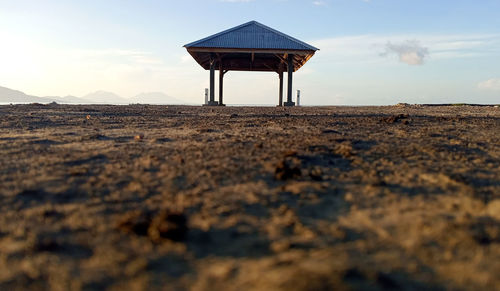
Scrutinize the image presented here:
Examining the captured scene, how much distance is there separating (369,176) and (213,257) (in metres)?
1.92

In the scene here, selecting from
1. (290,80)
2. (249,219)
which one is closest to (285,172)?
(249,219)

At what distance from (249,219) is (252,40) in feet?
51.0

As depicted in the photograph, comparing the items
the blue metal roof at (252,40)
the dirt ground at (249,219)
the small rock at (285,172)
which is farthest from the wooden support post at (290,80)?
the small rock at (285,172)

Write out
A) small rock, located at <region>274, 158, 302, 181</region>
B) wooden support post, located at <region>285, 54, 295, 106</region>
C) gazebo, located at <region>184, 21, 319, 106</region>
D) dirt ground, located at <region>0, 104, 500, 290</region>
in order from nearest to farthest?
1. dirt ground, located at <region>0, 104, 500, 290</region>
2. small rock, located at <region>274, 158, 302, 181</region>
3. gazebo, located at <region>184, 21, 319, 106</region>
4. wooden support post, located at <region>285, 54, 295, 106</region>

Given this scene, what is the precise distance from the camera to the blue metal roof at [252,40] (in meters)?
16.3

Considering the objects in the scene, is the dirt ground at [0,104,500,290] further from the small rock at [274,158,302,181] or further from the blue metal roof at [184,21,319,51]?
the blue metal roof at [184,21,319,51]

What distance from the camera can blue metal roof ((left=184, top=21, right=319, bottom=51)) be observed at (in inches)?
642

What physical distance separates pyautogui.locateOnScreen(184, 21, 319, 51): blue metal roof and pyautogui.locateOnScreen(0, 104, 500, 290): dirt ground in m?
13.1

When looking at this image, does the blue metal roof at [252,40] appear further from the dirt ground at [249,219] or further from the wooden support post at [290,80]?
the dirt ground at [249,219]

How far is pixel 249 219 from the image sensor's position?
2.21m

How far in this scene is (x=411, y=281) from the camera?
60.2 inches

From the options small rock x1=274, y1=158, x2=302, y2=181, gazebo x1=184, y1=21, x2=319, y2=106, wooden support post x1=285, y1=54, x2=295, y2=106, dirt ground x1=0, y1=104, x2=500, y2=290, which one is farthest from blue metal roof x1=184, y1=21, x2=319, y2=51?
small rock x1=274, y1=158, x2=302, y2=181

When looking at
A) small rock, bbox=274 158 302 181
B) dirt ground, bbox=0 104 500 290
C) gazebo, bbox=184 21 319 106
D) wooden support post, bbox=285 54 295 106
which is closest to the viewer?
dirt ground, bbox=0 104 500 290

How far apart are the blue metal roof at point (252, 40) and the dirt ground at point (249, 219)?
13.1 m
